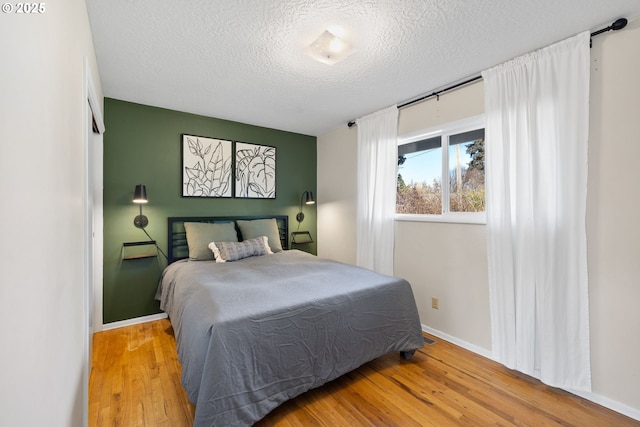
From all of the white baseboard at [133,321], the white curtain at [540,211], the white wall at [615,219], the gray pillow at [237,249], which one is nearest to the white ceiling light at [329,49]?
the white curtain at [540,211]

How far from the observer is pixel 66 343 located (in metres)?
1.15

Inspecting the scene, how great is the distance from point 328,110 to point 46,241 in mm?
2957

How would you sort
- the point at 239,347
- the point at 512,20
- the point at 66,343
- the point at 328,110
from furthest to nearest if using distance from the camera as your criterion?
the point at 328,110, the point at 512,20, the point at 239,347, the point at 66,343

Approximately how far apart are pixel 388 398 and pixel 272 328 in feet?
3.21

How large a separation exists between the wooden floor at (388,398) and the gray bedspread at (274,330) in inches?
7.0

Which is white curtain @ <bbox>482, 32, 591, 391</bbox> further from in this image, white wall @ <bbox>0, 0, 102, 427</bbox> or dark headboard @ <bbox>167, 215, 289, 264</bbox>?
dark headboard @ <bbox>167, 215, 289, 264</bbox>

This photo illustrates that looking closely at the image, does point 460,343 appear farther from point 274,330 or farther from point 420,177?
point 274,330

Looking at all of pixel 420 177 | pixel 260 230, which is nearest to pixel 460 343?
pixel 420 177

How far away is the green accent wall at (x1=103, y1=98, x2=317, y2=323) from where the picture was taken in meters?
2.96

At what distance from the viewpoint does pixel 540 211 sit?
203 centimetres

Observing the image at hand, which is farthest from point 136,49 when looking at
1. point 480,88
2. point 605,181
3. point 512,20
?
point 605,181

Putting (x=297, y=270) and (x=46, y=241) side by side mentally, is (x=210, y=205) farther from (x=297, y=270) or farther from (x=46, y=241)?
(x=46, y=241)
